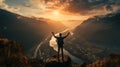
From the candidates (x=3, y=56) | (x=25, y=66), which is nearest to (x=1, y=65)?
(x=3, y=56)

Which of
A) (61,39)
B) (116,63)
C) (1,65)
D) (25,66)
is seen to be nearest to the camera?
(1,65)

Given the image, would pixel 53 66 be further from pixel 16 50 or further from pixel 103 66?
pixel 103 66

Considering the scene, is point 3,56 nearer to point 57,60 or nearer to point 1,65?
point 1,65

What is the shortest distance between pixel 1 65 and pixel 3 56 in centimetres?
412

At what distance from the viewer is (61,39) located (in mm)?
72062

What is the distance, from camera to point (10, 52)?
74.5 metres

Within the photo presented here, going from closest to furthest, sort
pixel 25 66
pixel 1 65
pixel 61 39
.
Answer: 1. pixel 1 65
2. pixel 61 39
3. pixel 25 66

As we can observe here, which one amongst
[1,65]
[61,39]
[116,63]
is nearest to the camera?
[1,65]

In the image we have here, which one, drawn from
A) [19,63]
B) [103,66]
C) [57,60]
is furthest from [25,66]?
[103,66]

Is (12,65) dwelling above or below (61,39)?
below

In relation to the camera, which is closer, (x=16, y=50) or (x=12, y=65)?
(x=12, y=65)

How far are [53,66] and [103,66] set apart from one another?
72.9 feet

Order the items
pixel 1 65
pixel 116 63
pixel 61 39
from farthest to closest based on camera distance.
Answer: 1. pixel 116 63
2. pixel 61 39
3. pixel 1 65

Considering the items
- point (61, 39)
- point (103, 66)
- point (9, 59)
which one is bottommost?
point (103, 66)
